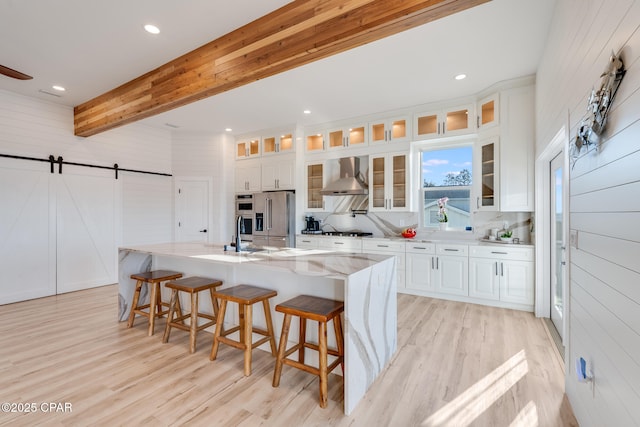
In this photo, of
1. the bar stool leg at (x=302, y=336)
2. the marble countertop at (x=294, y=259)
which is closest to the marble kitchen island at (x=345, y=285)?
the marble countertop at (x=294, y=259)

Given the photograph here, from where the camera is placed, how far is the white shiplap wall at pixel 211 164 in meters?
6.08

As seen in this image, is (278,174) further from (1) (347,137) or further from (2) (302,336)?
(2) (302,336)

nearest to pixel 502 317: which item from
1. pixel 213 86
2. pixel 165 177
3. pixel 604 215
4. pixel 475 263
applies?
pixel 475 263

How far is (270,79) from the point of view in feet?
12.1

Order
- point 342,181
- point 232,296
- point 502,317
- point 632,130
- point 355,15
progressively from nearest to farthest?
point 632,130 < point 355,15 < point 232,296 < point 502,317 < point 342,181

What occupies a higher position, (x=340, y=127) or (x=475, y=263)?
(x=340, y=127)

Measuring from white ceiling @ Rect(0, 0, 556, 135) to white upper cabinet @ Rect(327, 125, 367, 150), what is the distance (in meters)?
0.53

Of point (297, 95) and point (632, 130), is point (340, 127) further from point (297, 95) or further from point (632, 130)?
point (632, 130)

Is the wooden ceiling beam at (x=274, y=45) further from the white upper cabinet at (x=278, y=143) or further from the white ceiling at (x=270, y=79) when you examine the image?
the white upper cabinet at (x=278, y=143)


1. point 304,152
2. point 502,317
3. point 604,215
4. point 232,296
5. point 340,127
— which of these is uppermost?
point 340,127

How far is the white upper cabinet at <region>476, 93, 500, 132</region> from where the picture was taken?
12.9 feet

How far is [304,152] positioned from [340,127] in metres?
0.84

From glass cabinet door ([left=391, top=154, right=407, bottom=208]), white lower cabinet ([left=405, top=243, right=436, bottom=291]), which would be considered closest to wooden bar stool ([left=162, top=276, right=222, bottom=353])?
white lower cabinet ([left=405, top=243, right=436, bottom=291])

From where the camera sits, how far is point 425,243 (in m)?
4.41
